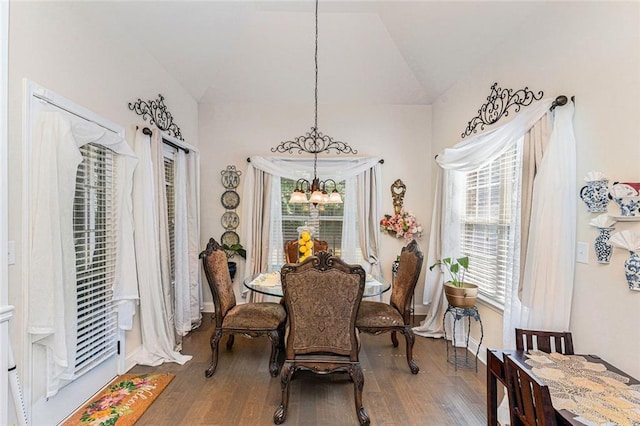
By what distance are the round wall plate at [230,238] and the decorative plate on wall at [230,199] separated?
1.24ft

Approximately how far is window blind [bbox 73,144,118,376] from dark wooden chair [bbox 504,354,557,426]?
273 cm

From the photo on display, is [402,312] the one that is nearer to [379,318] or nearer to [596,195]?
[379,318]

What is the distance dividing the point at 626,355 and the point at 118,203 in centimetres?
361

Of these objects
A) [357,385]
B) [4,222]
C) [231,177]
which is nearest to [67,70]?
[4,222]

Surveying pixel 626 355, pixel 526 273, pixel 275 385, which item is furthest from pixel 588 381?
pixel 275 385

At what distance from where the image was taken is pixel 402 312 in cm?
288

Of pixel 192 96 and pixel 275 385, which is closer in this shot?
pixel 275 385

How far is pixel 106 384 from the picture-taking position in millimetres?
2508

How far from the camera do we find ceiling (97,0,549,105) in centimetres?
277

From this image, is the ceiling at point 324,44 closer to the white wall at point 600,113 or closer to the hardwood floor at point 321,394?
the white wall at point 600,113

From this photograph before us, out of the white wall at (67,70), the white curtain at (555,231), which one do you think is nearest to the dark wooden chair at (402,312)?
the white curtain at (555,231)

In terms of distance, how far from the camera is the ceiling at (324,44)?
277 centimetres

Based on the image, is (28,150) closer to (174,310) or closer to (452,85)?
(174,310)

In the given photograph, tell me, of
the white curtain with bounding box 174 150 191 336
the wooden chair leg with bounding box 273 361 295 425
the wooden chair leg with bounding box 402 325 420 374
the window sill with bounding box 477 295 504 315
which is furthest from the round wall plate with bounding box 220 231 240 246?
the window sill with bounding box 477 295 504 315
